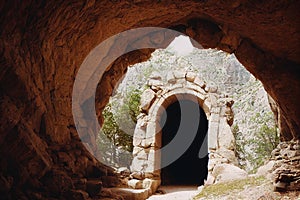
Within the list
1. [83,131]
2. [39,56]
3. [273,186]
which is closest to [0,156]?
[39,56]

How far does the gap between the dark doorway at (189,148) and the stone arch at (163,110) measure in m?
2.42

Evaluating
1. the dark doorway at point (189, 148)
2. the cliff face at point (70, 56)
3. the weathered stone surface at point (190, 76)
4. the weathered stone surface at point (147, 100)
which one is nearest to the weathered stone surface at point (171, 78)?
the weathered stone surface at point (190, 76)

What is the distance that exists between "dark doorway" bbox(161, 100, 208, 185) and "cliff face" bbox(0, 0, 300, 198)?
6.82 m

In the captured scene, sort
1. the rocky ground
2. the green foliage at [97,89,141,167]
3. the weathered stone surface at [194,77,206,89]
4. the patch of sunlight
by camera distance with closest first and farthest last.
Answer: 1. the rocky ground
2. the patch of sunlight
3. the weathered stone surface at [194,77,206,89]
4. the green foliage at [97,89,141,167]

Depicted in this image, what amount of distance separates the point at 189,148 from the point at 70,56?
1056 centimetres

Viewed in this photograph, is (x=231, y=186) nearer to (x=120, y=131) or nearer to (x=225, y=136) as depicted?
(x=225, y=136)

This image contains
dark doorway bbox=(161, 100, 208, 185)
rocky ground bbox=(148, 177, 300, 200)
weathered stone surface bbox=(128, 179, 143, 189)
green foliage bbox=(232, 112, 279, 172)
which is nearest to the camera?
rocky ground bbox=(148, 177, 300, 200)

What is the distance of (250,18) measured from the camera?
15.5 ft

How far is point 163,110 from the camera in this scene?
36.0 ft

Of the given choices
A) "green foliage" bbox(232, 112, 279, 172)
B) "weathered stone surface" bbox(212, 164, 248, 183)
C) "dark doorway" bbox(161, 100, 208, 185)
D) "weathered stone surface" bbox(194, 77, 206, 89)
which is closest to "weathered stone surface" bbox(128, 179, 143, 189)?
"weathered stone surface" bbox(212, 164, 248, 183)

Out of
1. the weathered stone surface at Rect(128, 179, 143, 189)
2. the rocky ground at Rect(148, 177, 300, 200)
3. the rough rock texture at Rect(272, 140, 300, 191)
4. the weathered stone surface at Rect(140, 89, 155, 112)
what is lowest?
the weathered stone surface at Rect(128, 179, 143, 189)

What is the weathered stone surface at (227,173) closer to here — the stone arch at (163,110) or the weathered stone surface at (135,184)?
the stone arch at (163,110)

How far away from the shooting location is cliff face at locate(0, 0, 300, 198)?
11.1ft

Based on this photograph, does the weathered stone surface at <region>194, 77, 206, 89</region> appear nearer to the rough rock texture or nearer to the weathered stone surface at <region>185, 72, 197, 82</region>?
the weathered stone surface at <region>185, 72, 197, 82</region>
